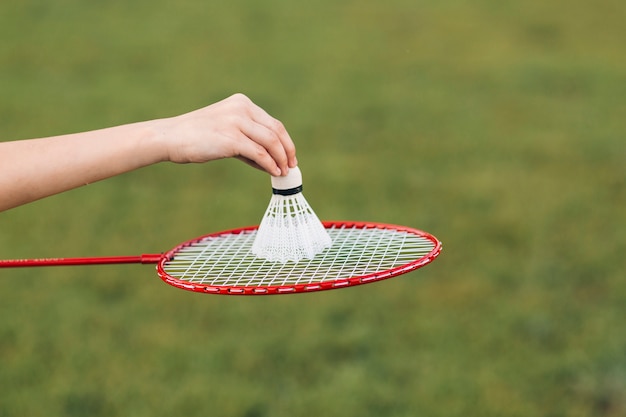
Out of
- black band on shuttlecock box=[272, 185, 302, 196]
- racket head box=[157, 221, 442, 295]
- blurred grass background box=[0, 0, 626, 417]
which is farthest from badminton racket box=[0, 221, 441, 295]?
blurred grass background box=[0, 0, 626, 417]

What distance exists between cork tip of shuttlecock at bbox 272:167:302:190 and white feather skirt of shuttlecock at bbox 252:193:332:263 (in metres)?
0.13

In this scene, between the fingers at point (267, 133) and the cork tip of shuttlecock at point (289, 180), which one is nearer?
the fingers at point (267, 133)

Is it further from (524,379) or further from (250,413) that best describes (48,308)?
(524,379)

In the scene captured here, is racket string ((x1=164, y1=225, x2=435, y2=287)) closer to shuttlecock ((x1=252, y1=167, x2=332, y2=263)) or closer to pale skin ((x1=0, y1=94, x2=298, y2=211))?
shuttlecock ((x1=252, y1=167, x2=332, y2=263))

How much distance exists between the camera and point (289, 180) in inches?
106

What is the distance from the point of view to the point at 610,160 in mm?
7699

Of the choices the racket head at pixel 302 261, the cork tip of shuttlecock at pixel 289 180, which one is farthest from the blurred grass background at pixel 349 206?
the cork tip of shuttlecock at pixel 289 180

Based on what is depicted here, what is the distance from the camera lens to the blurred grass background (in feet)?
16.5

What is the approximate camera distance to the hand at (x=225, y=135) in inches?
91.4

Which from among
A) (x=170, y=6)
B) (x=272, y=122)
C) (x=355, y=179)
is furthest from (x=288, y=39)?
(x=272, y=122)

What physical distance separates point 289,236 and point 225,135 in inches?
26.1

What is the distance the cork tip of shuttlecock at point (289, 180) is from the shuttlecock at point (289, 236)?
88mm

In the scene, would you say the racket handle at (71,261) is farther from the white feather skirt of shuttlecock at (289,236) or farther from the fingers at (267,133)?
the fingers at (267,133)

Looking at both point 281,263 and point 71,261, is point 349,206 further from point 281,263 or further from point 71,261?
point 71,261
